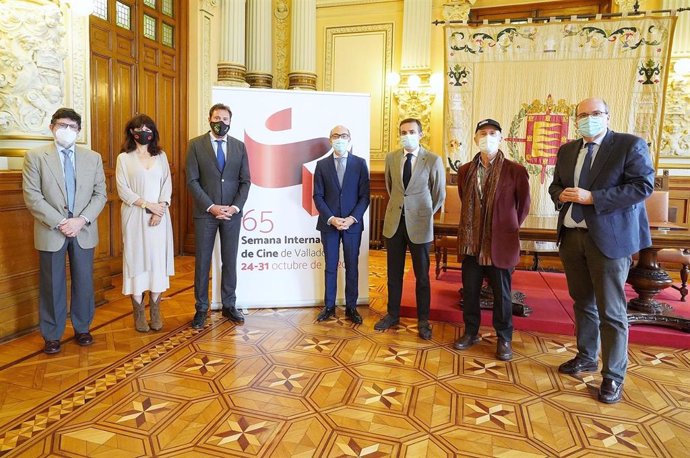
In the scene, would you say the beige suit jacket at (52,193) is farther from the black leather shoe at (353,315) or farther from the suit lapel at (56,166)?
the black leather shoe at (353,315)

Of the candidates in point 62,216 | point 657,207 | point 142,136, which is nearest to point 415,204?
point 142,136

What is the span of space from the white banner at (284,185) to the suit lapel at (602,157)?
1817mm

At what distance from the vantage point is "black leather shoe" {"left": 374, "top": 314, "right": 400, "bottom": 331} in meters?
3.59

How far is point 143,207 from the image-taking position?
3252mm

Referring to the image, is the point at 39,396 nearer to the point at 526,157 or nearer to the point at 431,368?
the point at 431,368

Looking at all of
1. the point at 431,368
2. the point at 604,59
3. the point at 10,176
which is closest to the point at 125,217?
the point at 10,176

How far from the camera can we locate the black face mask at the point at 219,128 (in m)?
3.45

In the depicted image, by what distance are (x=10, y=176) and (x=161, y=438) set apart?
2274mm

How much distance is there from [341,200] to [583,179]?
165 centimetres

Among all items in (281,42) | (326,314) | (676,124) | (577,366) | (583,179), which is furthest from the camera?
(281,42)

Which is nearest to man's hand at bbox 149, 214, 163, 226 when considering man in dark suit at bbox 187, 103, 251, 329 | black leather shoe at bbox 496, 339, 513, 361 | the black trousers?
man in dark suit at bbox 187, 103, 251, 329

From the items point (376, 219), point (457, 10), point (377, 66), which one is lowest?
point (376, 219)

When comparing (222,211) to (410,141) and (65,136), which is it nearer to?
(65,136)

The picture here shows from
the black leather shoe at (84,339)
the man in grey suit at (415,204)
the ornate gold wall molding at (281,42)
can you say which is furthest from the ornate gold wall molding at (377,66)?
the black leather shoe at (84,339)
